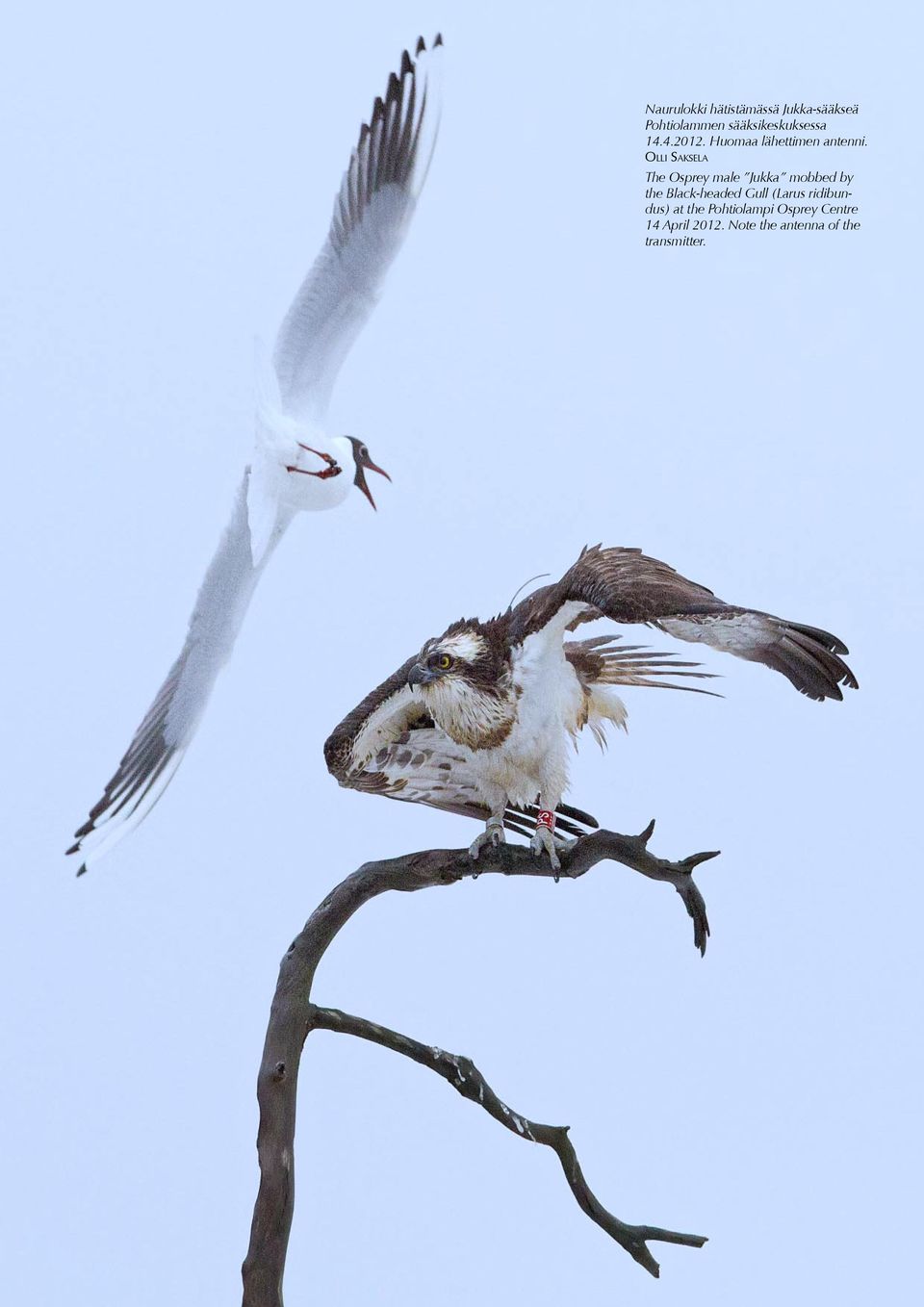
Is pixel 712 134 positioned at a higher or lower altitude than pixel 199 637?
higher

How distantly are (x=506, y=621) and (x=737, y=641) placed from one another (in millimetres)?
458

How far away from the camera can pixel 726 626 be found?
6.48 feet

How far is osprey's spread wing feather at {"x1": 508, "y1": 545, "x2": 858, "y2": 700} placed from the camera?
196 cm

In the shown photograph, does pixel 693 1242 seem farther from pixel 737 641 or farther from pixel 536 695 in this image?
A: pixel 737 641

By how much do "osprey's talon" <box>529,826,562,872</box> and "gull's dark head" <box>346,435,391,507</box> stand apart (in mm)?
615

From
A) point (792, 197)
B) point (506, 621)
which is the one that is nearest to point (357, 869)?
point (506, 621)

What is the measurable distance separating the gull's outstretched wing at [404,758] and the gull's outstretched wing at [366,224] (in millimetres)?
517

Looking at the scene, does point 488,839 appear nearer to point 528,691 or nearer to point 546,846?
point 546,846

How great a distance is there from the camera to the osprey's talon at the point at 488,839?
2.40 m

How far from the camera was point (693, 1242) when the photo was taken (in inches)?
102

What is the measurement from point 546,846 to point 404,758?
Result: 260mm

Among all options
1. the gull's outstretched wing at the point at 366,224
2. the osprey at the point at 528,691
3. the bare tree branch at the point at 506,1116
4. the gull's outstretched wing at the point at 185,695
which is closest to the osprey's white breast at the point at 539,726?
the osprey at the point at 528,691

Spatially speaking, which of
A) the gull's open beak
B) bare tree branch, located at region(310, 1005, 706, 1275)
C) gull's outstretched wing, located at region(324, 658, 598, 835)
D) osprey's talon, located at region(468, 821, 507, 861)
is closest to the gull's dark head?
the gull's open beak

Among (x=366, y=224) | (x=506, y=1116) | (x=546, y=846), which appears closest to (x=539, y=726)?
(x=546, y=846)
